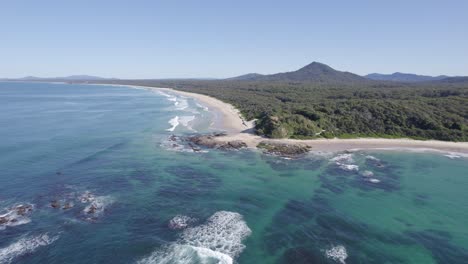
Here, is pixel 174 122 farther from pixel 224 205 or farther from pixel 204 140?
pixel 224 205

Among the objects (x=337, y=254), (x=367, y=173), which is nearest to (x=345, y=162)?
(x=367, y=173)

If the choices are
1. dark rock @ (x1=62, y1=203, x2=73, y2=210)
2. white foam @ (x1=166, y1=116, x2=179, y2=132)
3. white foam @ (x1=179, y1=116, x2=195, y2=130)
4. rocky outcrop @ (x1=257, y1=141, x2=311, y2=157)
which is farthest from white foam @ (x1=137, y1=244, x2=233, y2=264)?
white foam @ (x1=179, y1=116, x2=195, y2=130)

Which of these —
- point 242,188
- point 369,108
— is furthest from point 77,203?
point 369,108

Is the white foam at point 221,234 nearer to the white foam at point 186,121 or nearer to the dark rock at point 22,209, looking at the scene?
the dark rock at point 22,209

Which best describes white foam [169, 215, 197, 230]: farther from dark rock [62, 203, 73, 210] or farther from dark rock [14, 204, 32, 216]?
dark rock [14, 204, 32, 216]

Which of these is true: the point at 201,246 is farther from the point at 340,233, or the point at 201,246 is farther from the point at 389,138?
the point at 389,138
